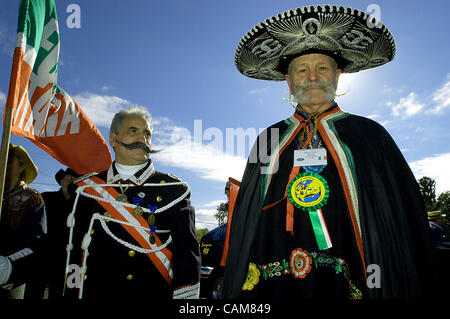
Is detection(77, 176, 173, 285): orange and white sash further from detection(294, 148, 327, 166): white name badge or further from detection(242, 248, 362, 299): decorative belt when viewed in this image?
detection(294, 148, 327, 166): white name badge

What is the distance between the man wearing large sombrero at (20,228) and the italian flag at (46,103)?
54cm

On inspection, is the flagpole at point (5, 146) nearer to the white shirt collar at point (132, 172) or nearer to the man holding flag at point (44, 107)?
the man holding flag at point (44, 107)

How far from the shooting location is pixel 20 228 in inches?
152

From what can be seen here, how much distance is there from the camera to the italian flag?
3215mm

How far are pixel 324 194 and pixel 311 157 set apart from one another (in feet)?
1.19

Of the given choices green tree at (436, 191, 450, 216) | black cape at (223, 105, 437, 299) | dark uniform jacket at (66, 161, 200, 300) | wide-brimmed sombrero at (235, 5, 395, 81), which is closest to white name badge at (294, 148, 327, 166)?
black cape at (223, 105, 437, 299)

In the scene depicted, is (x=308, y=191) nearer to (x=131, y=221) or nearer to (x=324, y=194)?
(x=324, y=194)

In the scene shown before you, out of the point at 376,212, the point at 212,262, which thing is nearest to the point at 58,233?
the point at 376,212

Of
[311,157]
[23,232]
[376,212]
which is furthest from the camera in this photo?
[23,232]

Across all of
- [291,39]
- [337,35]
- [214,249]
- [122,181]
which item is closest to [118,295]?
[122,181]

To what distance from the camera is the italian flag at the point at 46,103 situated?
321 centimetres

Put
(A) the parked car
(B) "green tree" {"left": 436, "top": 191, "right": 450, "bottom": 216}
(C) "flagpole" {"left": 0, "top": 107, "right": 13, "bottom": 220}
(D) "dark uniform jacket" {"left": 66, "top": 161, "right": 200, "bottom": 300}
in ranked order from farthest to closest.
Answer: (B) "green tree" {"left": 436, "top": 191, "right": 450, "bottom": 216}, (A) the parked car, (D) "dark uniform jacket" {"left": 66, "top": 161, "right": 200, "bottom": 300}, (C) "flagpole" {"left": 0, "top": 107, "right": 13, "bottom": 220}

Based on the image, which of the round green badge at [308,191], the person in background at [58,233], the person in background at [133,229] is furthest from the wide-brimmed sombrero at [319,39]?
the person in background at [58,233]

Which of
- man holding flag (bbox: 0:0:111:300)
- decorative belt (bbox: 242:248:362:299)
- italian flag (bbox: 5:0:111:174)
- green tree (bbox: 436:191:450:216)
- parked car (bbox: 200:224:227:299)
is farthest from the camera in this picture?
green tree (bbox: 436:191:450:216)
